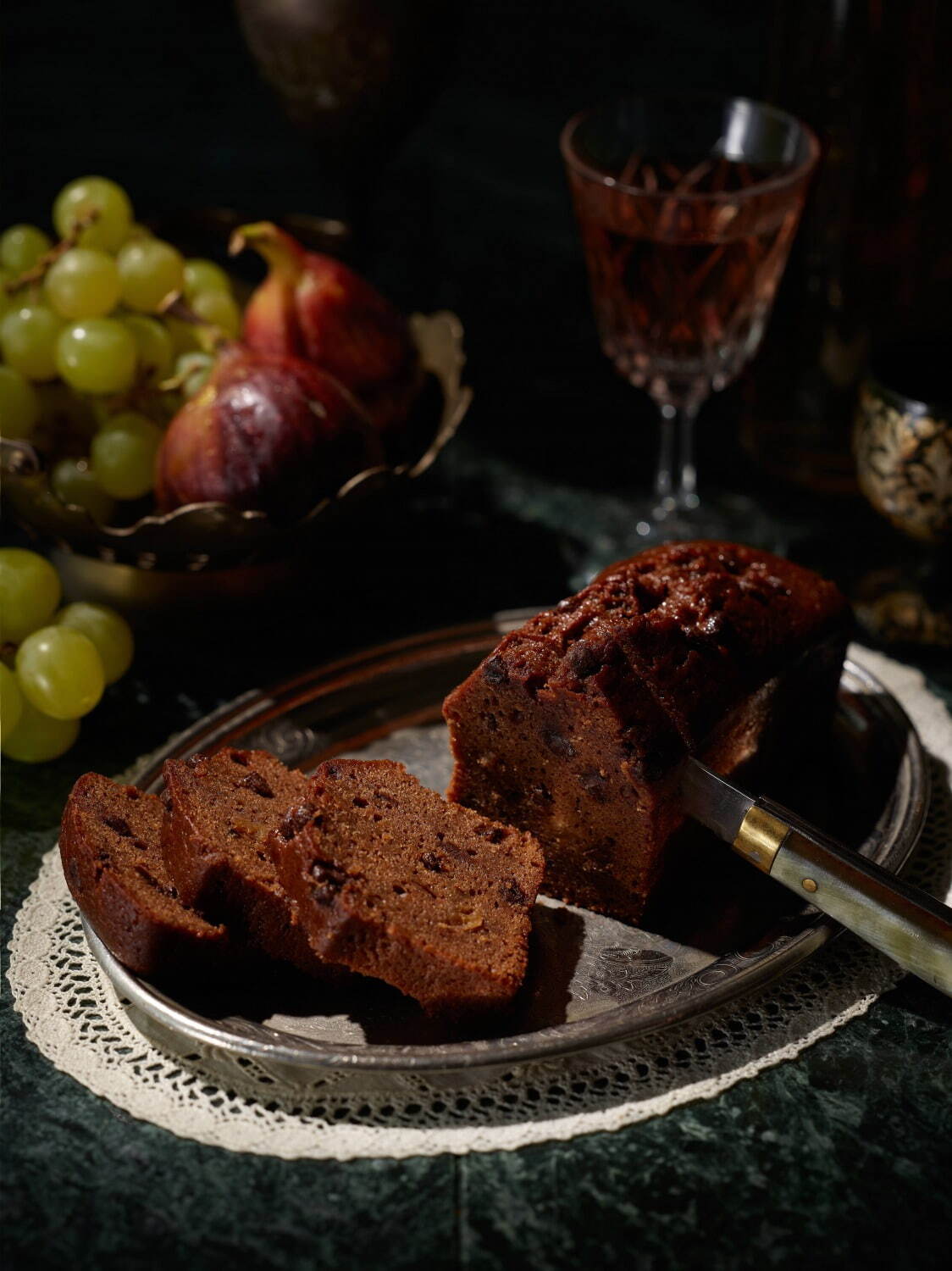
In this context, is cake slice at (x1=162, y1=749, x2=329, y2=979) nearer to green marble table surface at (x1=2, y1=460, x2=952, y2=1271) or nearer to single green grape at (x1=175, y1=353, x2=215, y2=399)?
green marble table surface at (x1=2, y1=460, x2=952, y2=1271)

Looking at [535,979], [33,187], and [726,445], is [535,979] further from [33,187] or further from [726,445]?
[33,187]

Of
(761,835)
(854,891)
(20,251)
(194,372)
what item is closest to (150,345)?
(194,372)

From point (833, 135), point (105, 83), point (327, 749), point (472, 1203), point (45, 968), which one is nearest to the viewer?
point (472, 1203)

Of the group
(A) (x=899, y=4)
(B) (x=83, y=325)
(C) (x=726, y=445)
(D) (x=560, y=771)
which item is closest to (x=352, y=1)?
(B) (x=83, y=325)

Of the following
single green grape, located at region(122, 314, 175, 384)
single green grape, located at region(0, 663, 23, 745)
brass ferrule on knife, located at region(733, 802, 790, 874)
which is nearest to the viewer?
brass ferrule on knife, located at region(733, 802, 790, 874)

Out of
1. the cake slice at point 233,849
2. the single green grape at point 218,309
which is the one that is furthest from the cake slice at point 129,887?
the single green grape at point 218,309

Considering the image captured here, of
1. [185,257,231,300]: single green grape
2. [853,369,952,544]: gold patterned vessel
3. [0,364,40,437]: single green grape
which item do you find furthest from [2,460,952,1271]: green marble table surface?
[185,257,231,300]: single green grape

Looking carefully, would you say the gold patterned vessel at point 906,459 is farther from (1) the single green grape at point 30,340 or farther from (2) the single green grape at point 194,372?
(1) the single green grape at point 30,340
